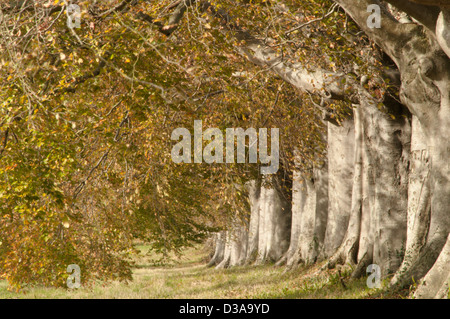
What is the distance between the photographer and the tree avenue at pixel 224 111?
8.90 m

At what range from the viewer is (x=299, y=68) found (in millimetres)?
11750

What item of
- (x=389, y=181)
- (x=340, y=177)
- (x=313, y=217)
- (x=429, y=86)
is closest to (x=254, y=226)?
(x=313, y=217)

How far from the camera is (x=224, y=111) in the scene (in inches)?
555

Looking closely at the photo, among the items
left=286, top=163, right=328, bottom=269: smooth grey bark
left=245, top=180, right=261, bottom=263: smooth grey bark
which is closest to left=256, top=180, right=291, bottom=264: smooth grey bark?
left=245, top=180, right=261, bottom=263: smooth grey bark

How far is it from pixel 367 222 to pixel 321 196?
5.30m

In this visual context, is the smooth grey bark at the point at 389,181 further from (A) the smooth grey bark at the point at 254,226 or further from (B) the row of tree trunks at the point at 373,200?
(A) the smooth grey bark at the point at 254,226

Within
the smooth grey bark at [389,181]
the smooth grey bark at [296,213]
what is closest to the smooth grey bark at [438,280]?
the smooth grey bark at [389,181]

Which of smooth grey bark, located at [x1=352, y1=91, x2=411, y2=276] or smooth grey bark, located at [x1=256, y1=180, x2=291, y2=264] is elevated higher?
smooth grey bark, located at [x1=352, y1=91, x2=411, y2=276]

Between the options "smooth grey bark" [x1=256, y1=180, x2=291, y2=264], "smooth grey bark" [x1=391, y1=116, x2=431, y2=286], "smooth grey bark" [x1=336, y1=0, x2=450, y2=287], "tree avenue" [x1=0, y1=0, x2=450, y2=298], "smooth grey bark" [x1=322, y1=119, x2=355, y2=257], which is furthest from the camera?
"smooth grey bark" [x1=256, y1=180, x2=291, y2=264]

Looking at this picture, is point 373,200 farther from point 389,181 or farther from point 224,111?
point 224,111

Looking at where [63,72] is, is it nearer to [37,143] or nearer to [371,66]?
[37,143]

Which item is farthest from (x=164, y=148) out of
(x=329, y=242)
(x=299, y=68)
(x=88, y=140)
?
(x=329, y=242)

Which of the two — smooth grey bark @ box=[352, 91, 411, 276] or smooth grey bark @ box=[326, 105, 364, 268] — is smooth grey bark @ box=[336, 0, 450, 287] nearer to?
smooth grey bark @ box=[352, 91, 411, 276]

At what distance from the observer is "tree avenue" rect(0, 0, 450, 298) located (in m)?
8.90
